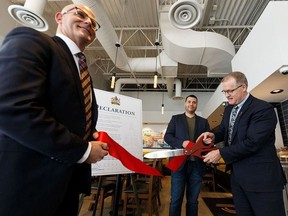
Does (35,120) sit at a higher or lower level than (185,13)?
lower

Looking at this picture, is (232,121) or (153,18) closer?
(232,121)

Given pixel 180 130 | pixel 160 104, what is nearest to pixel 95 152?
pixel 180 130

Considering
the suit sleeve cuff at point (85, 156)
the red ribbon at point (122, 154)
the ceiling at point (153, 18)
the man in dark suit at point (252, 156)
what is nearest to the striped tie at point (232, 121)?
the man in dark suit at point (252, 156)

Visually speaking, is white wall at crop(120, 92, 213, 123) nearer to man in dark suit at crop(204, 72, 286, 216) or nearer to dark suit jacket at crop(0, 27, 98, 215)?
man in dark suit at crop(204, 72, 286, 216)

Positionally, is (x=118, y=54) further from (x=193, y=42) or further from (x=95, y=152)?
(x=95, y=152)

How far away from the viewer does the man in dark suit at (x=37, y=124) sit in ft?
2.02

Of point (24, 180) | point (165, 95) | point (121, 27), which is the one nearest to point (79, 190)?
point (24, 180)


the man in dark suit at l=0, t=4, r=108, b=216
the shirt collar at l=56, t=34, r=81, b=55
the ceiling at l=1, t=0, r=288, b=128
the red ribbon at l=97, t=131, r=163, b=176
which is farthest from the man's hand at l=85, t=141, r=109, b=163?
the ceiling at l=1, t=0, r=288, b=128

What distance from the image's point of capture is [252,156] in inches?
53.4

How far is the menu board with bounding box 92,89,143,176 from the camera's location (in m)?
2.03

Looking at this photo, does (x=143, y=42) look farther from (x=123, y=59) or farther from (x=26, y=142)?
(x=26, y=142)

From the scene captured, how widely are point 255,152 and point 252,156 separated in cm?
4

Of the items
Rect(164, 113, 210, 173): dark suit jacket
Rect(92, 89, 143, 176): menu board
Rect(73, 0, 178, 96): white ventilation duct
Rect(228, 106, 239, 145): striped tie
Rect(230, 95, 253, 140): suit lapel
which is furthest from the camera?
Rect(73, 0, 178, 96): white ventilation duct

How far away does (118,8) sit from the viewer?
4312 mm
